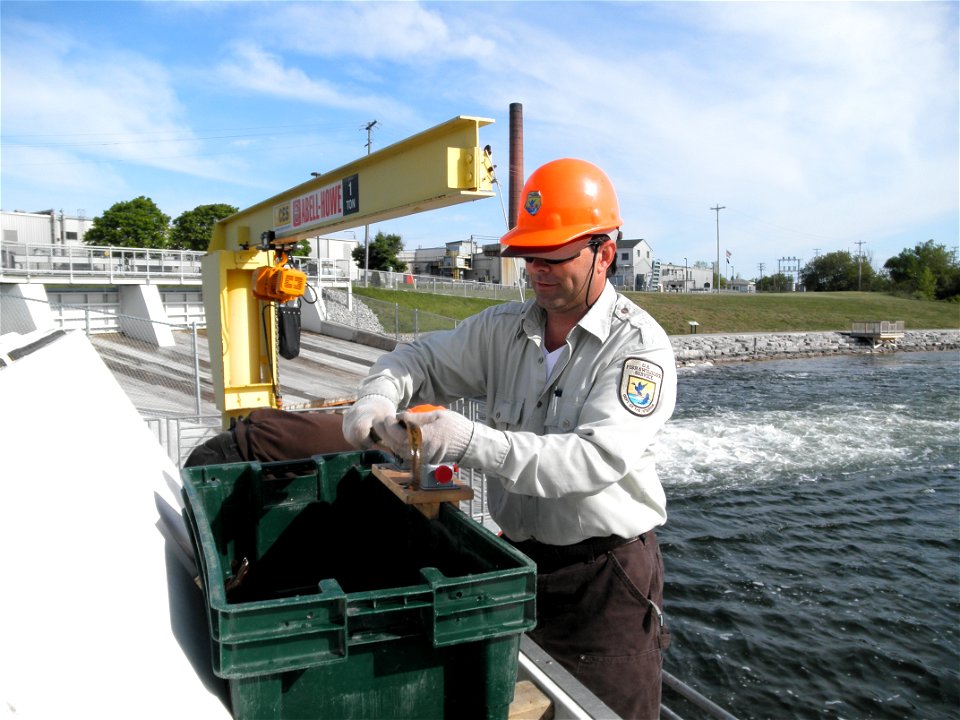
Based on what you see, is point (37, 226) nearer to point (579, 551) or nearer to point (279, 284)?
point (279, 284)

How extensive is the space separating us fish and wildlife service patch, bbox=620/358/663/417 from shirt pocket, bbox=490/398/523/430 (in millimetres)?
590

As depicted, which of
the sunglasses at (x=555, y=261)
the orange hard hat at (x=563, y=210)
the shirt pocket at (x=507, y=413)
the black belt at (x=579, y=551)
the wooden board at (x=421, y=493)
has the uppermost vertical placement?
the orange hard hat at (x=563, y=210)

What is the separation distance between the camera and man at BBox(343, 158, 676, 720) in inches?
96.1

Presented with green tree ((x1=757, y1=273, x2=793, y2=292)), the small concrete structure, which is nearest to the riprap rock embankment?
the small concrete structure

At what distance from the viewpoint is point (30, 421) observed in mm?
2059

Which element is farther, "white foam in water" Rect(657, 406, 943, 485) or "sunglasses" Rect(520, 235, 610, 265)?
"white foam in water" Rect(657, 406, 943, 485)

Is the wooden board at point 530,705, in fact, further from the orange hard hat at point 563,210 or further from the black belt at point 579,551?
the orange hard hat at point 563,210

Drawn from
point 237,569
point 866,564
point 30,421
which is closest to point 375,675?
point 237,569

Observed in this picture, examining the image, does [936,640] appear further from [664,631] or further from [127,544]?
[127,544]

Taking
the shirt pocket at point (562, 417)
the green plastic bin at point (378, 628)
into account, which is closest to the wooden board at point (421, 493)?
the green plastic bin at point (378, 628)

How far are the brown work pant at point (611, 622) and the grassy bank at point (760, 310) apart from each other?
116 ft

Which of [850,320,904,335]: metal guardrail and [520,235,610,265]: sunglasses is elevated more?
[520,235,610,265]: sunglasses

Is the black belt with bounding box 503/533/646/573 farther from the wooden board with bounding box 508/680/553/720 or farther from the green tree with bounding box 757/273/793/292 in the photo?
the green tree with bounding box 757/273/793/292

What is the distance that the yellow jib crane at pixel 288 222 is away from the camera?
5418 mm
